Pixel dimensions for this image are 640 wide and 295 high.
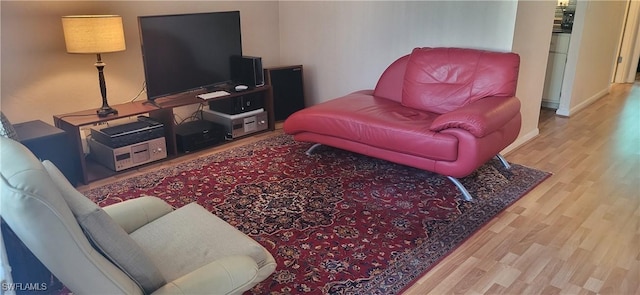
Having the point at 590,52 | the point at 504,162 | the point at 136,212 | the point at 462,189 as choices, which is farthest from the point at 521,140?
the point at 136,212

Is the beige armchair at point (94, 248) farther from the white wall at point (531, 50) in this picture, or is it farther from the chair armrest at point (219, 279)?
the white wall at point (531, 50)

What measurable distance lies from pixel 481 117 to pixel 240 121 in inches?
83.6

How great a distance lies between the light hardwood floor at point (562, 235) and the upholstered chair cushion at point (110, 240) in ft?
3.94

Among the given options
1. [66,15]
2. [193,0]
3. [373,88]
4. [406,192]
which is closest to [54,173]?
[406,192]

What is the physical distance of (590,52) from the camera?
5035 millimetres

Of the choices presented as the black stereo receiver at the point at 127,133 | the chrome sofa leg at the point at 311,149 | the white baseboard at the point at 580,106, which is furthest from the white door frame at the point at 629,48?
the black stereo receiver at the point at 127,133

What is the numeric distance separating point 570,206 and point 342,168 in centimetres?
149

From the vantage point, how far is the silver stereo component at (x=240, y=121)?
4129 millimetres

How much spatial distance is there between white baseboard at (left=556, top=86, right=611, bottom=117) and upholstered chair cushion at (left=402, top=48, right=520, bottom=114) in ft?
6.54

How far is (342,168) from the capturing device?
3527mm

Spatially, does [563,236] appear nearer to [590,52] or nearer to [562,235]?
[562,235]

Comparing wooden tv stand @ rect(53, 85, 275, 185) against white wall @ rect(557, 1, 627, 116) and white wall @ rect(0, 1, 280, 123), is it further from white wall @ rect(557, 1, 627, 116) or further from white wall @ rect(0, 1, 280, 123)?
white wall @ rect(557, 1, 627, 116)

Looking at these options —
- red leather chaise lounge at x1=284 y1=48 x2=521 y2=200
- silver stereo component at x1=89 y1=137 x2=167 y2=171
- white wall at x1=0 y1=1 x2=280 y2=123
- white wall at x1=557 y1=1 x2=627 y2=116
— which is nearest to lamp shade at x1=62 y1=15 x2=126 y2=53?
white wall at x1=0 y1=1 x2=280 y2=123

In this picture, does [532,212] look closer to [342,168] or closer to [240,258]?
[342,168]
